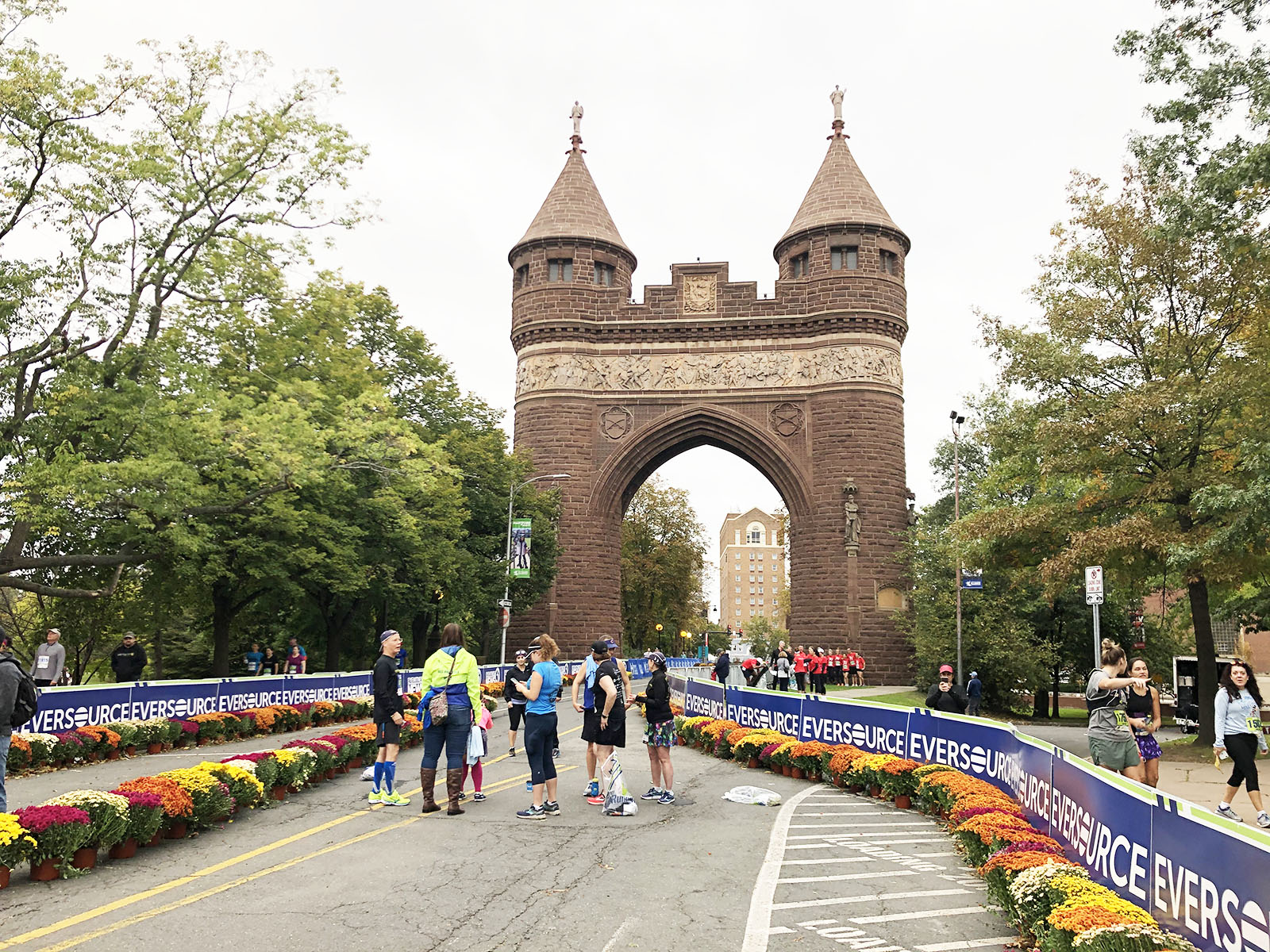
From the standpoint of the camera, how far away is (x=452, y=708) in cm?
1033

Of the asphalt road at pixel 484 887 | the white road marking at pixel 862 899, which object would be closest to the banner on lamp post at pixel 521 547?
the asphalt road at pixel 484 887

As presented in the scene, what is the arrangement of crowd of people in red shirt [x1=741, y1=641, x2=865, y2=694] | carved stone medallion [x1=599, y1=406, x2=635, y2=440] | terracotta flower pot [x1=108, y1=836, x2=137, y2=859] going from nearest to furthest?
terracotta flower pot [x1=108, y1=836, x2=137, y2=859]
crowd of people in red shirt [x1=741, y1=641, x2=865, y2=694]
carved stone medallion [x1=599, y1=406, x2=635, y2=440]

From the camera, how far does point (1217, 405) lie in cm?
1733

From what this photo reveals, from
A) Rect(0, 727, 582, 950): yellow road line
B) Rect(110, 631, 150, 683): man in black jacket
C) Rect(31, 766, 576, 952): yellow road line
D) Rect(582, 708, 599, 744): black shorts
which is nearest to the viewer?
Rect(31, 766, 576, 952): yellow road line

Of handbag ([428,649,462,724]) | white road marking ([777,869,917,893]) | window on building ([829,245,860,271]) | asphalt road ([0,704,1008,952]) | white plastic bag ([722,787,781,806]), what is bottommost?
white plastic bag ([722,787,781,806])

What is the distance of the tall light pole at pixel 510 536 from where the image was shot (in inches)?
1408

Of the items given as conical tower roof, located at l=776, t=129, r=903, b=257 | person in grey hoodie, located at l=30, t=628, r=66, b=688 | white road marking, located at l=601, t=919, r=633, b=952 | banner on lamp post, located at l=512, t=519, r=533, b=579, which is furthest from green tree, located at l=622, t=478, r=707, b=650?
white road marking, located at l=601, t=919, r=633, b=952

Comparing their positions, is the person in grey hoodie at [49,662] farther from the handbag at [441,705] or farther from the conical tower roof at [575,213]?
the conical tower roof at [575,213]

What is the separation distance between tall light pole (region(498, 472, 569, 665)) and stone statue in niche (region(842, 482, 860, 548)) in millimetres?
11374

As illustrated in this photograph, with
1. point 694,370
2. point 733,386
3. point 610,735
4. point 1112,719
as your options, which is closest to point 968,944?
point 1112,719

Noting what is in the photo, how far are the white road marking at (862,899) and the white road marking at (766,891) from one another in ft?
0.55

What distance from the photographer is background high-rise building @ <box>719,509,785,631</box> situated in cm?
16512

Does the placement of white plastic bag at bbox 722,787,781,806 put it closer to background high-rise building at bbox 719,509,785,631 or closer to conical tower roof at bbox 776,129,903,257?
conical tower roof at bbox 776,129,903,257

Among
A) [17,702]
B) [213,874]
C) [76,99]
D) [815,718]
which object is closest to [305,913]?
[213,874]
